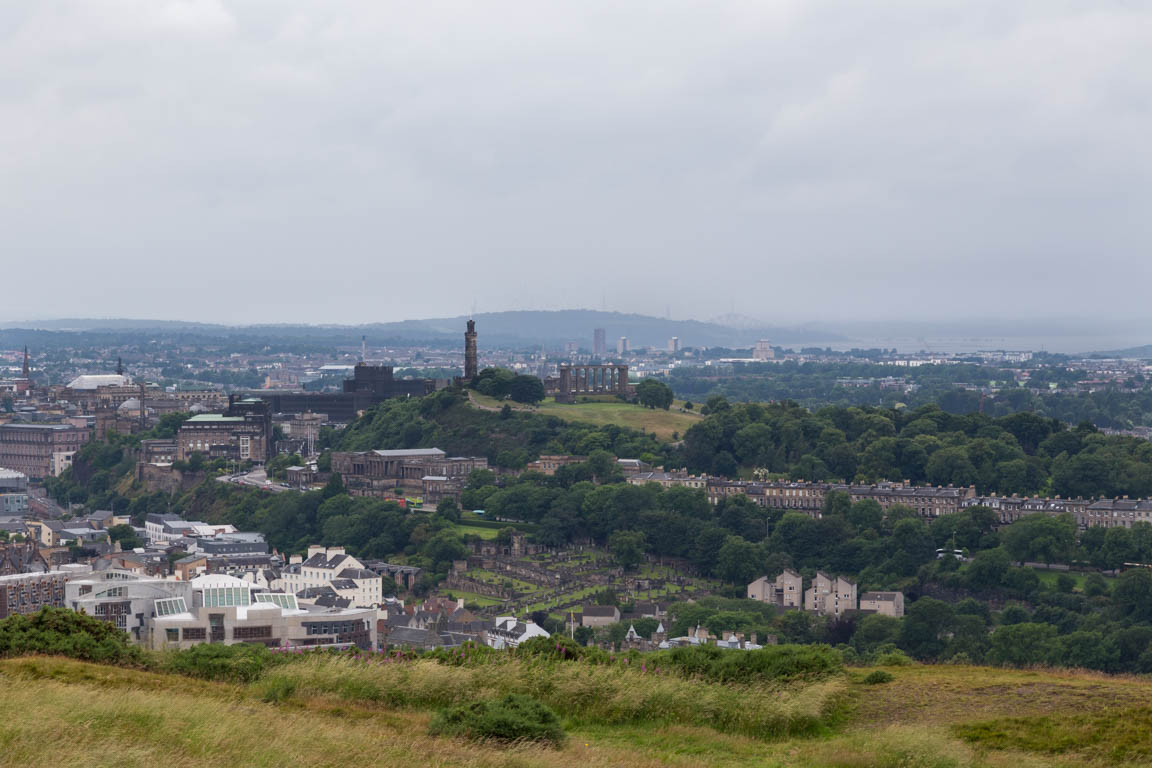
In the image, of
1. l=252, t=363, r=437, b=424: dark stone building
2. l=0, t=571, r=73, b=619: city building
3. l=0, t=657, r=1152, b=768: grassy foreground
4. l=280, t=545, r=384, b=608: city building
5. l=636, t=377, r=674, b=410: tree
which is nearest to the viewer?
l=0, t=657, r=1152, b=768: grassy foreground

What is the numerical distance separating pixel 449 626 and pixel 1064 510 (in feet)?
105

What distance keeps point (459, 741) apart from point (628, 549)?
4902 centimetres

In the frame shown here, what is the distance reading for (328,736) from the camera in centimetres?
1627

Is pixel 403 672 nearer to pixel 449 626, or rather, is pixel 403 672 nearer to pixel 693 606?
pixel 449 626

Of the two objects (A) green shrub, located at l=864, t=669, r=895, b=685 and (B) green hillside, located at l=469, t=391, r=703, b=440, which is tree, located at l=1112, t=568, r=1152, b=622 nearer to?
(A) green shrub, located at l=864, t=669, r=895, b=685

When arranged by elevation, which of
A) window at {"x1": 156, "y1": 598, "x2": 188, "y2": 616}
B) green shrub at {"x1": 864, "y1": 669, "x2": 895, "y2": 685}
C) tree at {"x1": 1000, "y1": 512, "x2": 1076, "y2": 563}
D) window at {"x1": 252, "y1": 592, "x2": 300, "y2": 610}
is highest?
green shrub at {"x1": 864, "y1": 669, "x2": 895, "y2": 685}

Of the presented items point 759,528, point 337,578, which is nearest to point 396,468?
point 759,528

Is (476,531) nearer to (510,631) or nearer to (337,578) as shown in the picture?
(337,578)

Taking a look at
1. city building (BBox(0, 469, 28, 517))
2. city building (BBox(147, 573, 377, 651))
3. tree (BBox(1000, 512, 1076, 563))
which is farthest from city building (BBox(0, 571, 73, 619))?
city building (BBox(0, 469, 28, 517))

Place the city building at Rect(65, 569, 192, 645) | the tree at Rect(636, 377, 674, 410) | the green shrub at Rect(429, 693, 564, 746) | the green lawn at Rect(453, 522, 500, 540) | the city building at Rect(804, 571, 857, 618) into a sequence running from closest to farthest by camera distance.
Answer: the green shrub at Rect(429, 693, 564, 746) → the city building at Rect(65, 569, 192, 645) → the city building at Rect(804, 571, 857, 618) → the green lawn at Rect(453, 522, 500, 540) → the tree at Rect(636, 377, 674, 410)

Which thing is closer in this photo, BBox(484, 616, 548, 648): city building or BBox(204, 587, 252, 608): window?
BBox(204, 587, 252, 608): window

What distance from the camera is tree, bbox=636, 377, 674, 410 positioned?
10212cm

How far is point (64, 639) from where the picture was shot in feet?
73.0

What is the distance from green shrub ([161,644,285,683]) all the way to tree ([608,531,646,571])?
42061 mm
